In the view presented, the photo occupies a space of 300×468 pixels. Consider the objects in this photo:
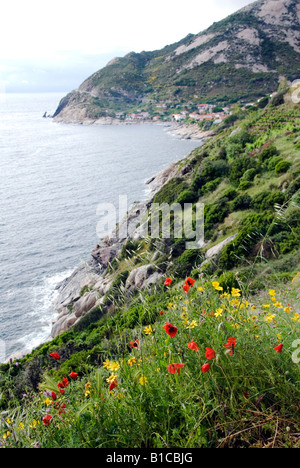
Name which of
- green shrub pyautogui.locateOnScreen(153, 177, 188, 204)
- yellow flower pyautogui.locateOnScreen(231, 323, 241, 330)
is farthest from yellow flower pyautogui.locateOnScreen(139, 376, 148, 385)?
green shrub pyautogui.locateOnScreen(153, 177, 188, 204)

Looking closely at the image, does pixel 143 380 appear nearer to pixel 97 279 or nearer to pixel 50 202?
pixel 97 279

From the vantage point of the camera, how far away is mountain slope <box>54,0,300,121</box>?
112m

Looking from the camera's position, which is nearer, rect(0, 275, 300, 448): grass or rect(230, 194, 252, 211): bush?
rect(0, 275, 300, 448): grass

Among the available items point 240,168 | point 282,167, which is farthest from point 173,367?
point 240,168

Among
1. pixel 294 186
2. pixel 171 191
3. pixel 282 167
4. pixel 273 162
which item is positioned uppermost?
pixel 273 162

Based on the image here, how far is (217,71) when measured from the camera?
390 feet

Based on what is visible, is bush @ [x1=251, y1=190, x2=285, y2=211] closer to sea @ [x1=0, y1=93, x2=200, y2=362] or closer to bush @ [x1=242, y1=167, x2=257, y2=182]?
bush @ [x1=242, y1=167, x2=257, y2=182]

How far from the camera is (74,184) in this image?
47906mm

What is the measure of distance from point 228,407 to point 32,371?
11610 mm

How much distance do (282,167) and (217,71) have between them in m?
117

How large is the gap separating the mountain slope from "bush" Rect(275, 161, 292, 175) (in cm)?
9246

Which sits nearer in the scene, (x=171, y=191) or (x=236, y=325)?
(x=236, y=325)

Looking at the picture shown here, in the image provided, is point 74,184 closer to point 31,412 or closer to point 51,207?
point 51,207
